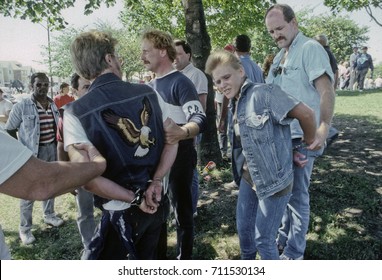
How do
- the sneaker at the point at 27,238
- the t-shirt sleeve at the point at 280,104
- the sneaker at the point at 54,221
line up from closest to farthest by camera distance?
the t-shirt sleeve at the point at 280,104 < the sneaker at the point at 27,238 < the sneaker at the point at 54,221

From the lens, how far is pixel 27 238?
4.07 m

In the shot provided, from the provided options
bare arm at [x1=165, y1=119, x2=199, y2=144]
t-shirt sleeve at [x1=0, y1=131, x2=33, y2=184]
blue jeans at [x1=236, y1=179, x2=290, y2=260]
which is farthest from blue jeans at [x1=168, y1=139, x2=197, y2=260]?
t-shirt sleeve at [x1=0, y1=131, x2=33, y2=184]

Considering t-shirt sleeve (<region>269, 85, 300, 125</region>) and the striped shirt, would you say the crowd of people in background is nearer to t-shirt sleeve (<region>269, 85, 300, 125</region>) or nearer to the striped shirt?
t-shirt sleeve (<region>269, 85, 300, 125</region>)

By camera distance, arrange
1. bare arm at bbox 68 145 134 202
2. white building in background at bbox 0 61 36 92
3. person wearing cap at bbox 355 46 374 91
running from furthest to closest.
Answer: white building in background at bbox 0 61 36 92, person wearing cap at bbox 355 46 374 91, bare arm at bbox 68 145 134 202

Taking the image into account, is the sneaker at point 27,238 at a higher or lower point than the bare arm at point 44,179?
lower

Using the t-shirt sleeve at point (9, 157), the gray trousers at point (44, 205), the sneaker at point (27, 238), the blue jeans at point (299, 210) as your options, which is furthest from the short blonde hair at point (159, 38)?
the sneaker at point (27, 238)

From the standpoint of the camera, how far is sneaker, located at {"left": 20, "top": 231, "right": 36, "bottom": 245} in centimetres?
404

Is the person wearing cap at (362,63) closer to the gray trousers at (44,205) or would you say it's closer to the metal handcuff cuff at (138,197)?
the gray trousers at (44,205)

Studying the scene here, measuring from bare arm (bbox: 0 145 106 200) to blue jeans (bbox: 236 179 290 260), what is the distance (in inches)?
52.0

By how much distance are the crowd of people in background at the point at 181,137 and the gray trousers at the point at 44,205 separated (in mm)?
1918

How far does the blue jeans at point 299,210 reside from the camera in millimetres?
2738

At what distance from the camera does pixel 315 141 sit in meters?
2.26

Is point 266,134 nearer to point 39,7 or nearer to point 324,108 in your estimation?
point 324,108
